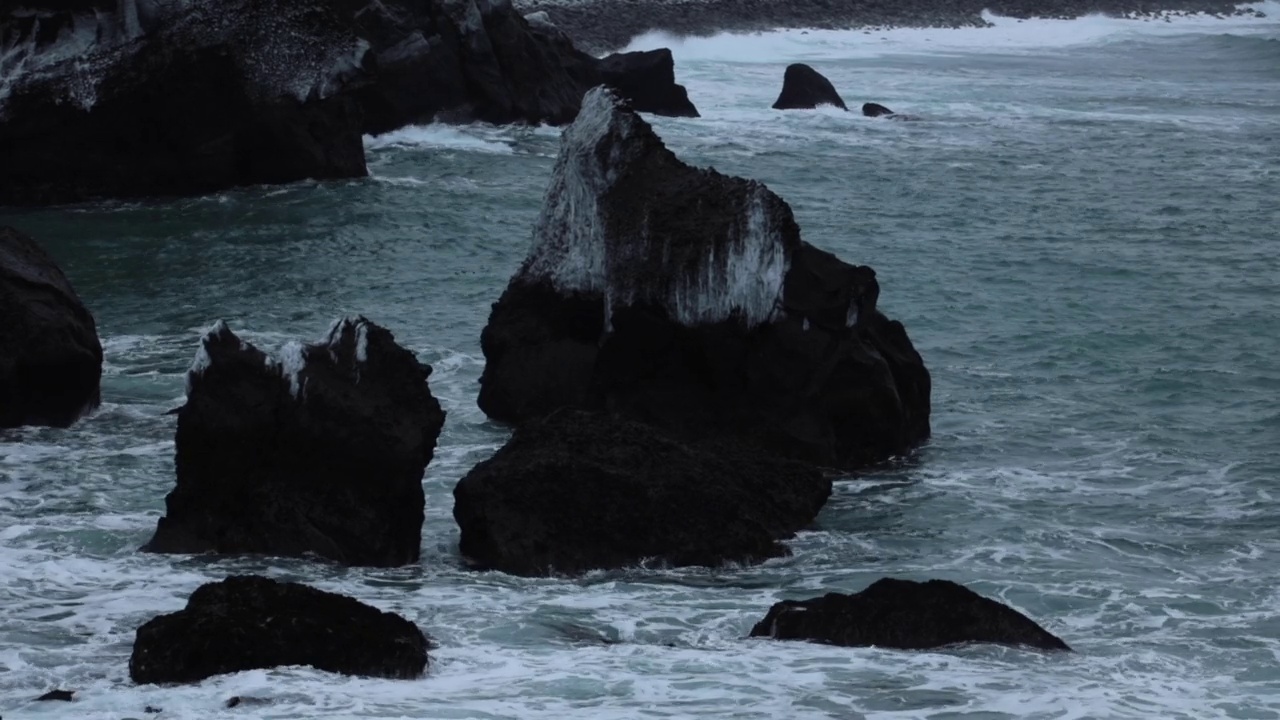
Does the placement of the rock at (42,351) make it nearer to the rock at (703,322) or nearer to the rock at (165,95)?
the rock at (703,322)

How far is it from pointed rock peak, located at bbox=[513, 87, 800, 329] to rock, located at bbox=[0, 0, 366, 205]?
12878 millimetres

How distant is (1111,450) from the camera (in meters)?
16.7

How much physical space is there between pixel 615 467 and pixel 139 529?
3.47 metres

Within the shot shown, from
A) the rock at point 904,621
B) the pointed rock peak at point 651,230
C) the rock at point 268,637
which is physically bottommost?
the rock at point 904,621

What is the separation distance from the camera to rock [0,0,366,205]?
2770cm

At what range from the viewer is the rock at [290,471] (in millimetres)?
13102

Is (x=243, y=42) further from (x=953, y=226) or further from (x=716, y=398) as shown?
(x=716, y=398)

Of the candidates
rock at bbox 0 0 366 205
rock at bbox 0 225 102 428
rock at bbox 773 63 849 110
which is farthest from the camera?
rock at bbox 773 63 849 110

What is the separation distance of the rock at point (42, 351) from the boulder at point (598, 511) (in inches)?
189

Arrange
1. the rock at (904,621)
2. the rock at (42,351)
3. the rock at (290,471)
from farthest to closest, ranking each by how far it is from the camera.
→ the rock at (42,351), the rock at (290,471), the rock at (904,621)

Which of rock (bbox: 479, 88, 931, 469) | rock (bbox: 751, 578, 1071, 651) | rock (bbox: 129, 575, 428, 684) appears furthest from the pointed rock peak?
rock (bbox: 129, 575, 428, 684)

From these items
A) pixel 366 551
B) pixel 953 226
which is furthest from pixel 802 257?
pixel 953 226

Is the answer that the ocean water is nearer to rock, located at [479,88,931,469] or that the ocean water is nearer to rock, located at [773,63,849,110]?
rock, located at [479,88,931,469]

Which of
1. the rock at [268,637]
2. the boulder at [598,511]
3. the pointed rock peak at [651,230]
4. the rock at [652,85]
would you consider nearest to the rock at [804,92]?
the rock at [652,85]
